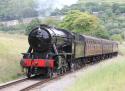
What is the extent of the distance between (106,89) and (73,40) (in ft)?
48.9

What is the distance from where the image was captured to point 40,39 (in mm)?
25266

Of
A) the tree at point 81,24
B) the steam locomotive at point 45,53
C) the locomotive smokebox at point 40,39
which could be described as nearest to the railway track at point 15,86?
the steam locomotive at point 45,53

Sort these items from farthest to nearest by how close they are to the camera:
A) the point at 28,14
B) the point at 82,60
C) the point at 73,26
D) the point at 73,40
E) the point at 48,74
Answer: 1. the point at 28,14
2. the point at 73,26
3. the point at 82,60
4. the point at 73,40
5. the point at 48,74

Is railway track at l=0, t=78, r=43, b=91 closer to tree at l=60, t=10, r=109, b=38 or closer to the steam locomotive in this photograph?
A: the steam locomotive

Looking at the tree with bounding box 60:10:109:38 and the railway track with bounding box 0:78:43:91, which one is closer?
the railway track with bounding box 0:78:43:91

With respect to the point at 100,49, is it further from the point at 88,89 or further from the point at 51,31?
the point at 88,89

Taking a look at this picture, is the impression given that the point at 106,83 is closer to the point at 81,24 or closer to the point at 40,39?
Answer: the point at 40,39

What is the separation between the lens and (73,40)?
30000 mm

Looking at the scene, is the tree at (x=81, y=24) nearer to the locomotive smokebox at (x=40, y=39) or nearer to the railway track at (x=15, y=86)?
the locomotive smokebox at (x=40, y=39)

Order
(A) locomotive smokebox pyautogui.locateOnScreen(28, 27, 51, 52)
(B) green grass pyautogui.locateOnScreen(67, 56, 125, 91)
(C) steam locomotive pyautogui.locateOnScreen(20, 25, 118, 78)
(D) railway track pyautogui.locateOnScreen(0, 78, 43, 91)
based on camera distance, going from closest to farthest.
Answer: (B) green grass pyautogui.locateOnScreen(67, 56, 125, 91) → (D) railway track pyautogui.locateOnScreen(0, 78, 43, 91) → (C) steam locomotive pyautogui.locateOnScreen(20, 25, 118, 78) → (A) locomotive smokebox pyautogui.locateOnScreen(28, 27, 51, 52)

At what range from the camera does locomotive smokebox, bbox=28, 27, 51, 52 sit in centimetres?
2504

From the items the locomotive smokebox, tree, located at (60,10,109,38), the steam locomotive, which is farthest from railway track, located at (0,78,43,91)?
tree, located at (60,10,109,38)

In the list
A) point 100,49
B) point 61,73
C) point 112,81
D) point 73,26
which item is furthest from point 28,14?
point 112,81

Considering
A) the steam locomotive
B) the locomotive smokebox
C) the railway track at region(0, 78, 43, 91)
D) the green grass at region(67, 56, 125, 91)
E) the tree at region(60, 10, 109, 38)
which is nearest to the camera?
Answer: the green grass at region(67, 56, 125, 91)
